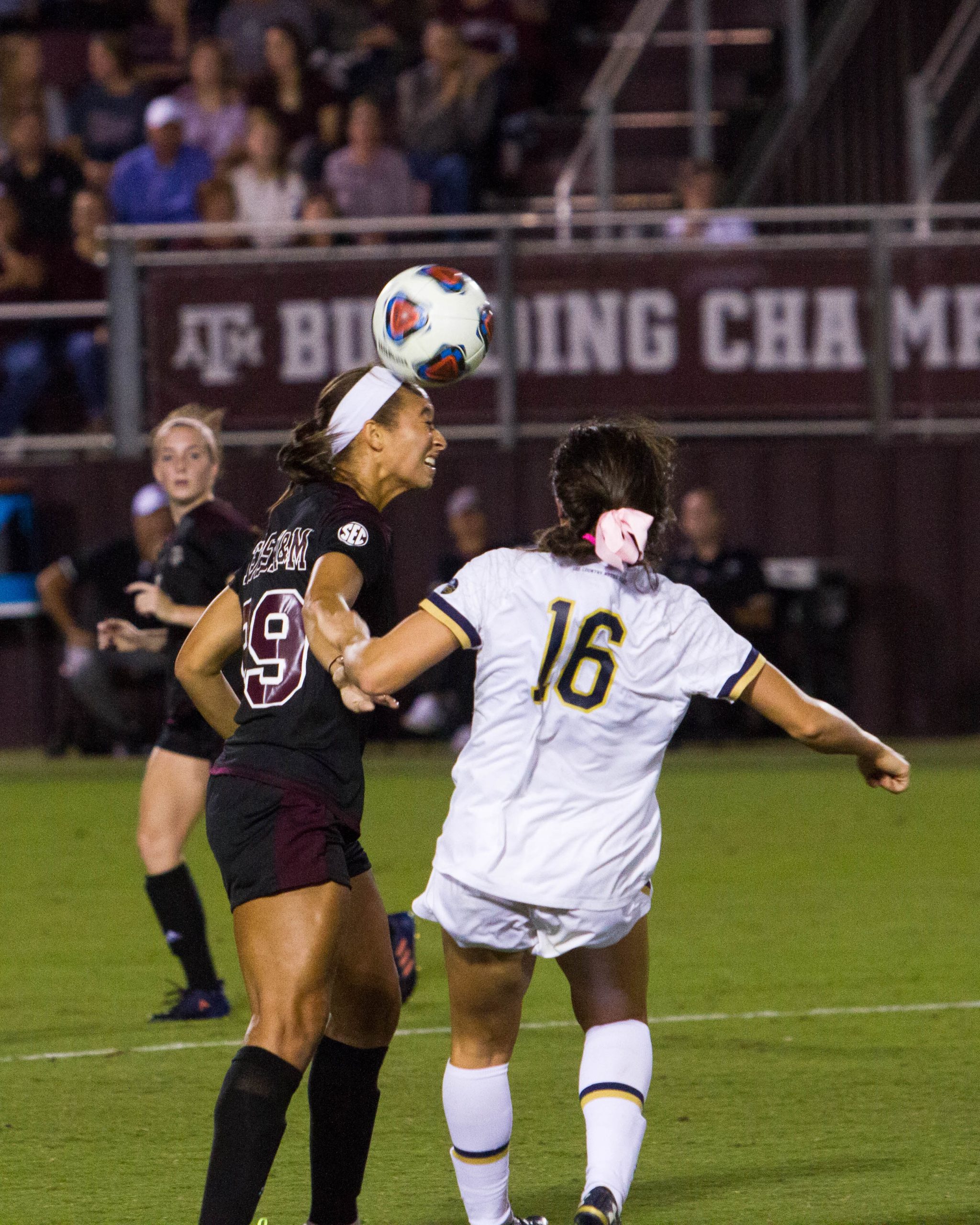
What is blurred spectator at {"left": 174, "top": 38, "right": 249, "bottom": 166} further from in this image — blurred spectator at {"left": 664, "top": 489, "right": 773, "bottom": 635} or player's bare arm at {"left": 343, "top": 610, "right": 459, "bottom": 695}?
player's bare arm at {"left": 343, "top": 610, "right": 459, "bottom": 695}

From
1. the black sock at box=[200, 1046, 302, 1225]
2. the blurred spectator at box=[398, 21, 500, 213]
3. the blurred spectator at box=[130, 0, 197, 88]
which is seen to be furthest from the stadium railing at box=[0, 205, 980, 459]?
the black sock at box=[200, 1046, 302, 1225]

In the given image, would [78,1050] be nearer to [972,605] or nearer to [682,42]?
[972,605]

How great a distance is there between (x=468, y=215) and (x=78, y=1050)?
10878mm

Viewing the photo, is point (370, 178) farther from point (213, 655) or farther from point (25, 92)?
point (213, 655)

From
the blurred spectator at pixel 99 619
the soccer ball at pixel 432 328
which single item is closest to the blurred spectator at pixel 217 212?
the blurred spectator at pixel 99 619

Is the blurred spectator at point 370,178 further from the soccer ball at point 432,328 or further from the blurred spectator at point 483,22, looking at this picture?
the soccer ball at point 432,328

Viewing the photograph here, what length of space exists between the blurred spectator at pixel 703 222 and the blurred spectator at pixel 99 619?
433 cm

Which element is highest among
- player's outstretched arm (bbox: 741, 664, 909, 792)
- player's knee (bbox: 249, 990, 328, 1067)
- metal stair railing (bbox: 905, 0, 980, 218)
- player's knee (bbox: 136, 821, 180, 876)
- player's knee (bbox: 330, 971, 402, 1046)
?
metal stair railing (bbox: 905, 0, 980, 218)

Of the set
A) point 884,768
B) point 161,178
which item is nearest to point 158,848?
point 884,768

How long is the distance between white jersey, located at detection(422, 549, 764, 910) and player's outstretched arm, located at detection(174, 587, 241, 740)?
2.02 ft

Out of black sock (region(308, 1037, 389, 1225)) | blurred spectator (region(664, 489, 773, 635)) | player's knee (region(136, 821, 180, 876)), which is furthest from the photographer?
blurred spectator (region(664, 489, 773, 635))

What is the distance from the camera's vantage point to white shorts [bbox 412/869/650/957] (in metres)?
4.26

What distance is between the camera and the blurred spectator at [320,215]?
50.5ft

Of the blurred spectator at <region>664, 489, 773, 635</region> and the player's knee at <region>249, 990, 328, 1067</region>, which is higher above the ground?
the player's knee at <region>249, 990, 328, 1067</region>
